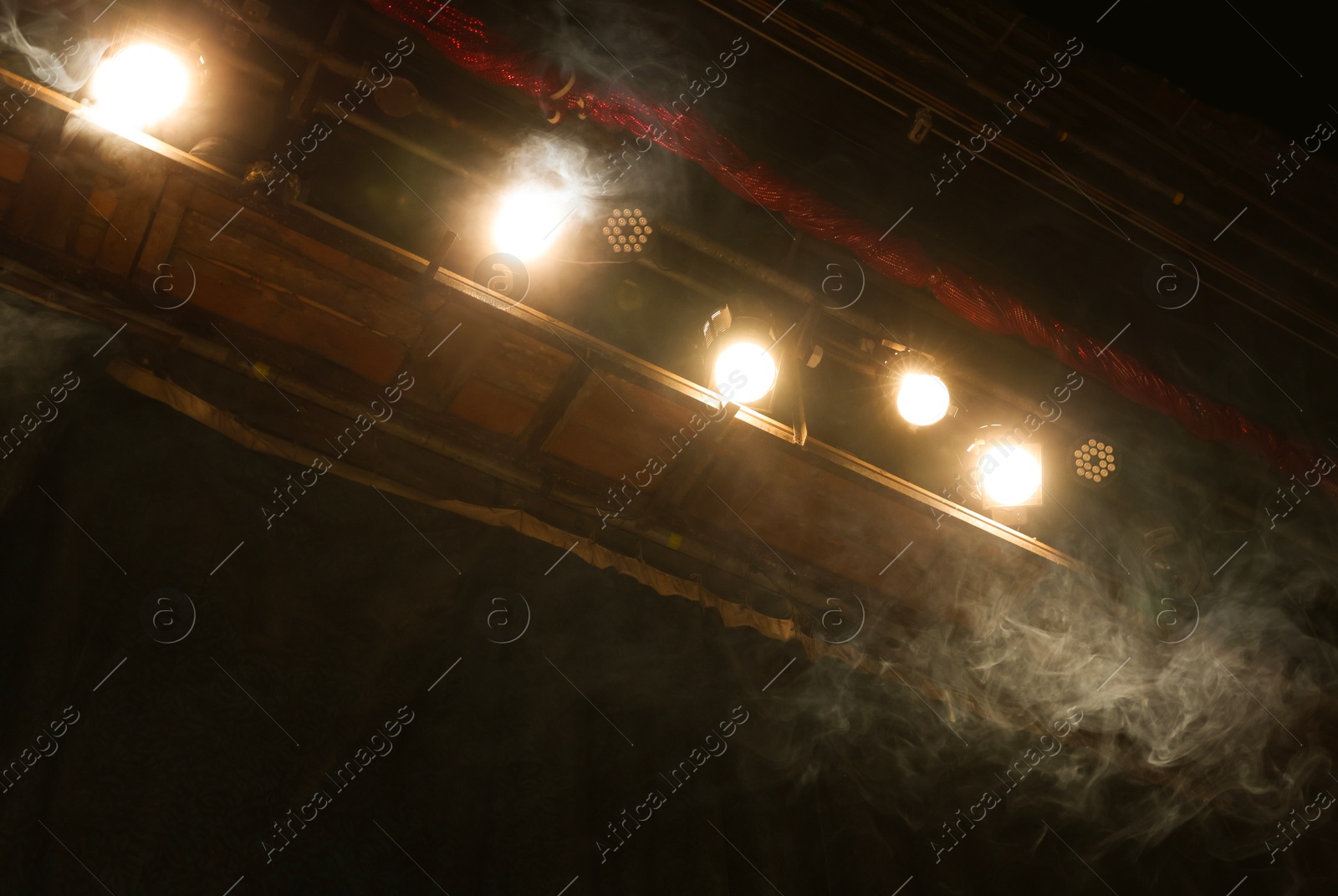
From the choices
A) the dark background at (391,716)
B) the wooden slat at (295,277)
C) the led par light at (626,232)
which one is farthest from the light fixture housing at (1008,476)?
the wooden slat at (295,277)

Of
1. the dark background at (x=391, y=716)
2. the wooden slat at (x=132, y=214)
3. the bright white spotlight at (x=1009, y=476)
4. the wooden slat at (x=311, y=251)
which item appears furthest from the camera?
the bright white spotlight at (x=1009, y=476)

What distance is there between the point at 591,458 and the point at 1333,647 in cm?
578

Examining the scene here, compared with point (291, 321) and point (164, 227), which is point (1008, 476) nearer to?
point (291, 321)

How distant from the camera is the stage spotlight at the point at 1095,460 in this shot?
5.21m

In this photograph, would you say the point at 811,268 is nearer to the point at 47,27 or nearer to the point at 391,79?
the point at 391,79

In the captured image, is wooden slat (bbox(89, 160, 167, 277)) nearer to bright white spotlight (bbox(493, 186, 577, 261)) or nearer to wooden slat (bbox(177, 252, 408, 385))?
wooden slat (bbox(177, 252, 408, 385))

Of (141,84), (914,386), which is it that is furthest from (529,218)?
(914,386)

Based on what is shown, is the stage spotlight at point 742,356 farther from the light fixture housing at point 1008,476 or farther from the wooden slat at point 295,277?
the wooden slat at point 295,277

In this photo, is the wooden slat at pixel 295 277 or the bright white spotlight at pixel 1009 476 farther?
the bright white spotlight at pixel 1009 476

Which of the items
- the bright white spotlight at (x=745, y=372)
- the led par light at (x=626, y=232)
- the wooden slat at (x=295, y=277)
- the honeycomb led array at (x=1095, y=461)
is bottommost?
the wooden slat at (x=295, y=277)

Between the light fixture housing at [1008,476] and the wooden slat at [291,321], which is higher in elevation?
the light fixture housing at [1008,476]

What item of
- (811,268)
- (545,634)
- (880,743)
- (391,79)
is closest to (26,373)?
(391,79)

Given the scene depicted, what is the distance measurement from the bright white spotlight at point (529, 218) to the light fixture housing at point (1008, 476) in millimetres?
2847

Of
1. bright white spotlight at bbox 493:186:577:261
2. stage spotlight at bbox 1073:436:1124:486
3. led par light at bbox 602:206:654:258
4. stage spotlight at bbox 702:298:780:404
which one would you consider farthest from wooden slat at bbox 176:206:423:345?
stage spotlight at bbox 1073:436:1124:486
